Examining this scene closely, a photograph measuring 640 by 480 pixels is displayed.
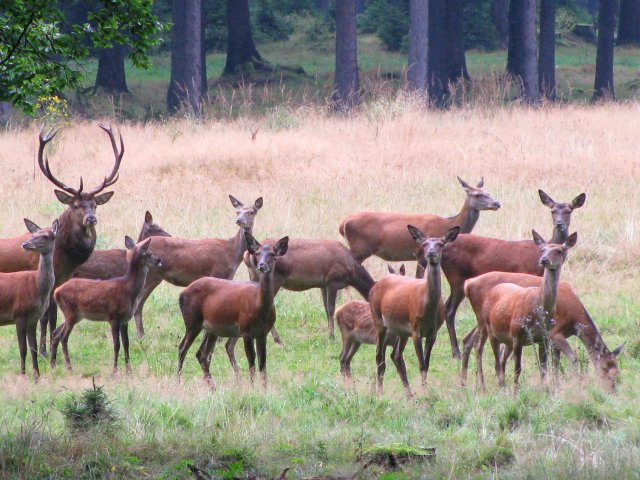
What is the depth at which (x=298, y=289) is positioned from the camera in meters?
12.9

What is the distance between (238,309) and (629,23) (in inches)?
1687

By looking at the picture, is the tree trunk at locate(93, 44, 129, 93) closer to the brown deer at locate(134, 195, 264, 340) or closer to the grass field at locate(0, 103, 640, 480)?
the grass field at locate(0, 103, 640, 480)

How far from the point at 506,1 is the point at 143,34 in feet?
143

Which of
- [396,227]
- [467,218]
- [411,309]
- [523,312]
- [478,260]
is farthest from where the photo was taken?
[467,218]

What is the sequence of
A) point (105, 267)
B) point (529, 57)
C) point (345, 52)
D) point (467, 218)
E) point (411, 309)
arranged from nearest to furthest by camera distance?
point (411, 309) → point (105, 267) → point (467, 218) → point (529, 57) → point (345, 52)

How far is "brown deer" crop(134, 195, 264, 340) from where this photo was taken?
41.8 ft

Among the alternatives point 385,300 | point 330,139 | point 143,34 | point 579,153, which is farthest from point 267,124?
point 143,34

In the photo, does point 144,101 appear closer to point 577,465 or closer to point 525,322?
point 525,322

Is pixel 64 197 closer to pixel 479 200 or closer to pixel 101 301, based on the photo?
pixel 101 301

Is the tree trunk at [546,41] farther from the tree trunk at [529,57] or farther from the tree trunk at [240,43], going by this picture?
the tree trunk at [240,43]

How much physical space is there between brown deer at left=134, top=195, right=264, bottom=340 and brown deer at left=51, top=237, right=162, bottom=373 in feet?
4.34

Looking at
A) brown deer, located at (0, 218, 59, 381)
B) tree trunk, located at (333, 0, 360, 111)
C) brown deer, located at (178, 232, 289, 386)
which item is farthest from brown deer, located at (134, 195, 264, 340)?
tree trunk, located at (333, 0, 360, 111)

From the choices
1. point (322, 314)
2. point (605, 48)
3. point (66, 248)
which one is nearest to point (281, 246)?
point (66, 248)

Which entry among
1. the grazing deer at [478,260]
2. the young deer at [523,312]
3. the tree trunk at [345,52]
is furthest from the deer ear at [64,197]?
the tree trunk at [345,52]
